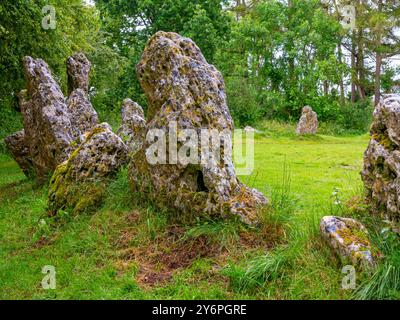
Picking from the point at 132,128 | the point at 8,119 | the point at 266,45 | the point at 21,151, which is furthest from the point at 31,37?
the point at 266,45

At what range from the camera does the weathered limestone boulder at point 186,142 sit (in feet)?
20.4

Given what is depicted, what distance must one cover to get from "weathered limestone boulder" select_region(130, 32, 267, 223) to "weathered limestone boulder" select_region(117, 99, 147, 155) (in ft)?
2.19

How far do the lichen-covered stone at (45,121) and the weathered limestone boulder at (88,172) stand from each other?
1.99m

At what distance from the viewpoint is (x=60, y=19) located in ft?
49.6

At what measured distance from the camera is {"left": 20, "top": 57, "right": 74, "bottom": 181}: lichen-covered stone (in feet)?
33.0

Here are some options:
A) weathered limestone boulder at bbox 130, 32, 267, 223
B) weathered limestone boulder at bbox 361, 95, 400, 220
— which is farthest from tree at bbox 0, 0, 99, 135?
weathered limestone boulder at bbox 361, 95, 400, 220

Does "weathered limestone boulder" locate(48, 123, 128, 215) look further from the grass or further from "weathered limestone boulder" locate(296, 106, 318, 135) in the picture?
"weathered limestone boulder" locate(296, 106, 318, 135)

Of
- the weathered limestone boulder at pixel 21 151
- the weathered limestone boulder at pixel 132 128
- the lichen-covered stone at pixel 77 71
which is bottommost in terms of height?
the weathered limestone boulder at pixel 21 151

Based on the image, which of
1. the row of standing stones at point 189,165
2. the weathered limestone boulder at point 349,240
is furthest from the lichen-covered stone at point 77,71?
the weathered limestone boulder at point 349,240

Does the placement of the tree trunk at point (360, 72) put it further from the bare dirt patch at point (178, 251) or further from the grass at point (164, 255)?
the bare dirt patch at point (178, 251)

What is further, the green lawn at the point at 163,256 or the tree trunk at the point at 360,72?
the tree trunk at the point at 360,72
